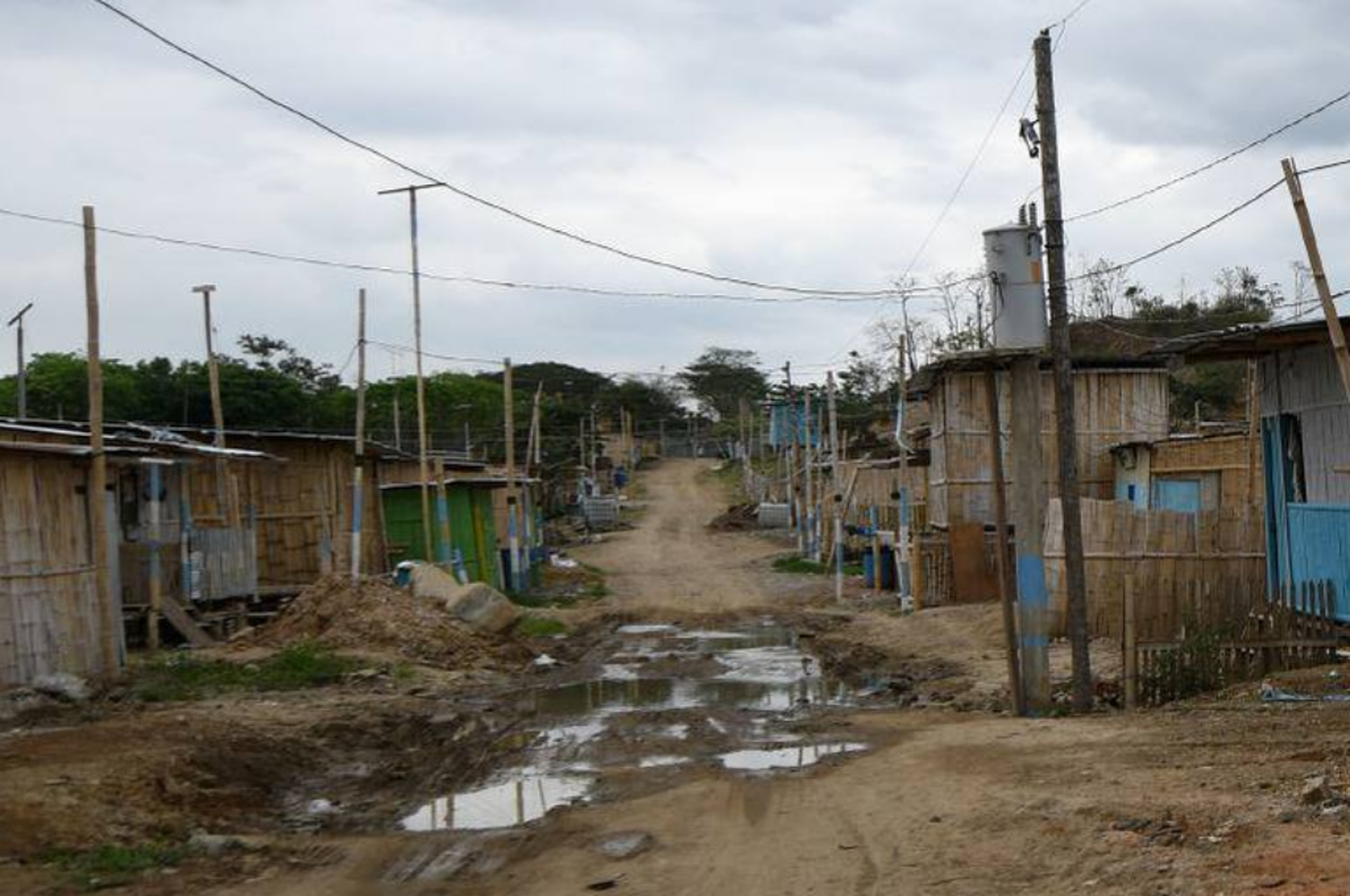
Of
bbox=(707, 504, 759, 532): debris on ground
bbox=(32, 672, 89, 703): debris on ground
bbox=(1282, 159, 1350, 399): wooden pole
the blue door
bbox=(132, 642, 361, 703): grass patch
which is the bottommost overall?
bbox=(132, 642, 361, 703): grass patch

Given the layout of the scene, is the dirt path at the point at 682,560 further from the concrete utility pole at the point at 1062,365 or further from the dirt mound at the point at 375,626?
the concrete utility pole at the point at 1062,365

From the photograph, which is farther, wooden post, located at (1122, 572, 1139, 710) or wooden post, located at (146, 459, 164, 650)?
wooden post, located at (146, 459, 164, 650)

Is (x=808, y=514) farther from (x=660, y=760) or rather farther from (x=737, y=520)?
(x=660, y=760)

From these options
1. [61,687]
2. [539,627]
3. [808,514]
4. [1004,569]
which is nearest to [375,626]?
[539,627]

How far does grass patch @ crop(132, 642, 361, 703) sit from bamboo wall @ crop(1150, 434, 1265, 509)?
52.1 ft

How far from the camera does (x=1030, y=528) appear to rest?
46.2 feet

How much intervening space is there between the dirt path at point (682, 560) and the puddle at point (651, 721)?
7785mm

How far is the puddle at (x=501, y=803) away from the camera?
1044cm

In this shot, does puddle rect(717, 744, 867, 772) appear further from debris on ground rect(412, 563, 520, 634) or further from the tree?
the tree

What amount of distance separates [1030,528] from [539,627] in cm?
1328

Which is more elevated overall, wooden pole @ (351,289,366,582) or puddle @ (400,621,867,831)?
wooden pole @ (351,289,366,582)

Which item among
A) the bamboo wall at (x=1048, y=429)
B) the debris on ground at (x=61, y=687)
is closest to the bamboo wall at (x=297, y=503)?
the debris on ground at (x=61, y=687)

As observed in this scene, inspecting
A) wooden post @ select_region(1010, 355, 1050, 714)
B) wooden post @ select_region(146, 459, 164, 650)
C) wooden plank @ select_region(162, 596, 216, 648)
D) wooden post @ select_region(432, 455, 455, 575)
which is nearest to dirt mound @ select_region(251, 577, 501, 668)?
wooden plank @ select_region(162, 596, 216, 648)

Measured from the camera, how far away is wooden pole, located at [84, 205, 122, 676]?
52.3 feet
